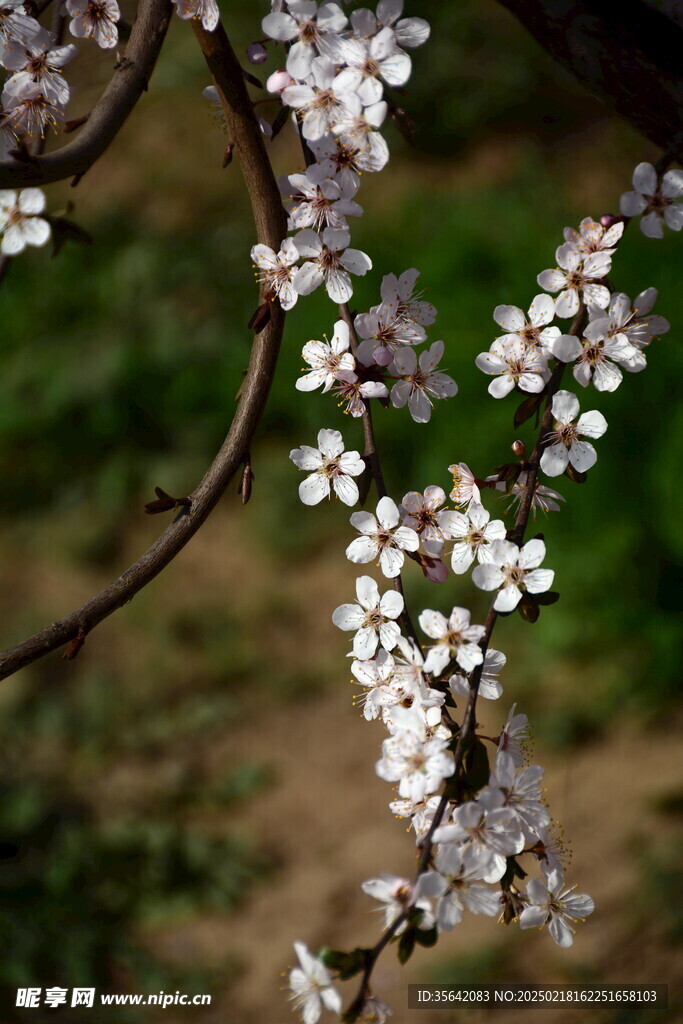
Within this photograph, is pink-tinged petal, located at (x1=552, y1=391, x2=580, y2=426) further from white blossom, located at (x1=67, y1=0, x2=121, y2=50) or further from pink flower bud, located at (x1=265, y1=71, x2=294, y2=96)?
white blossom, located at (x1=67, y1=0, x2=121, y2=50)

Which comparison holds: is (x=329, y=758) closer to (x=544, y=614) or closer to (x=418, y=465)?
(x=544, y=614)

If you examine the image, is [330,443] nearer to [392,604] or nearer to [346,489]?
[346,489]

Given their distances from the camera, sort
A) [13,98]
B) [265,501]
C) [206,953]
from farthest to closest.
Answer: [265,501] < [206,953] < [13,98]

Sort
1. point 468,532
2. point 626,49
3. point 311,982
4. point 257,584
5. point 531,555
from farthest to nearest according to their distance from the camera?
point 257,584
point 626,49
point 468,532
point 531,555
point 311,982

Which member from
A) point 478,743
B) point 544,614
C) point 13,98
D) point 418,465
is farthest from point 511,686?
point 13,98

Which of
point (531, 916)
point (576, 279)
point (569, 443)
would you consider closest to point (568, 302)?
point (576, 279)

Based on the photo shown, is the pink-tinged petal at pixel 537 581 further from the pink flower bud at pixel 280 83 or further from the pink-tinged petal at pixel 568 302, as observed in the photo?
the pink flower bud at pixel 280 83
